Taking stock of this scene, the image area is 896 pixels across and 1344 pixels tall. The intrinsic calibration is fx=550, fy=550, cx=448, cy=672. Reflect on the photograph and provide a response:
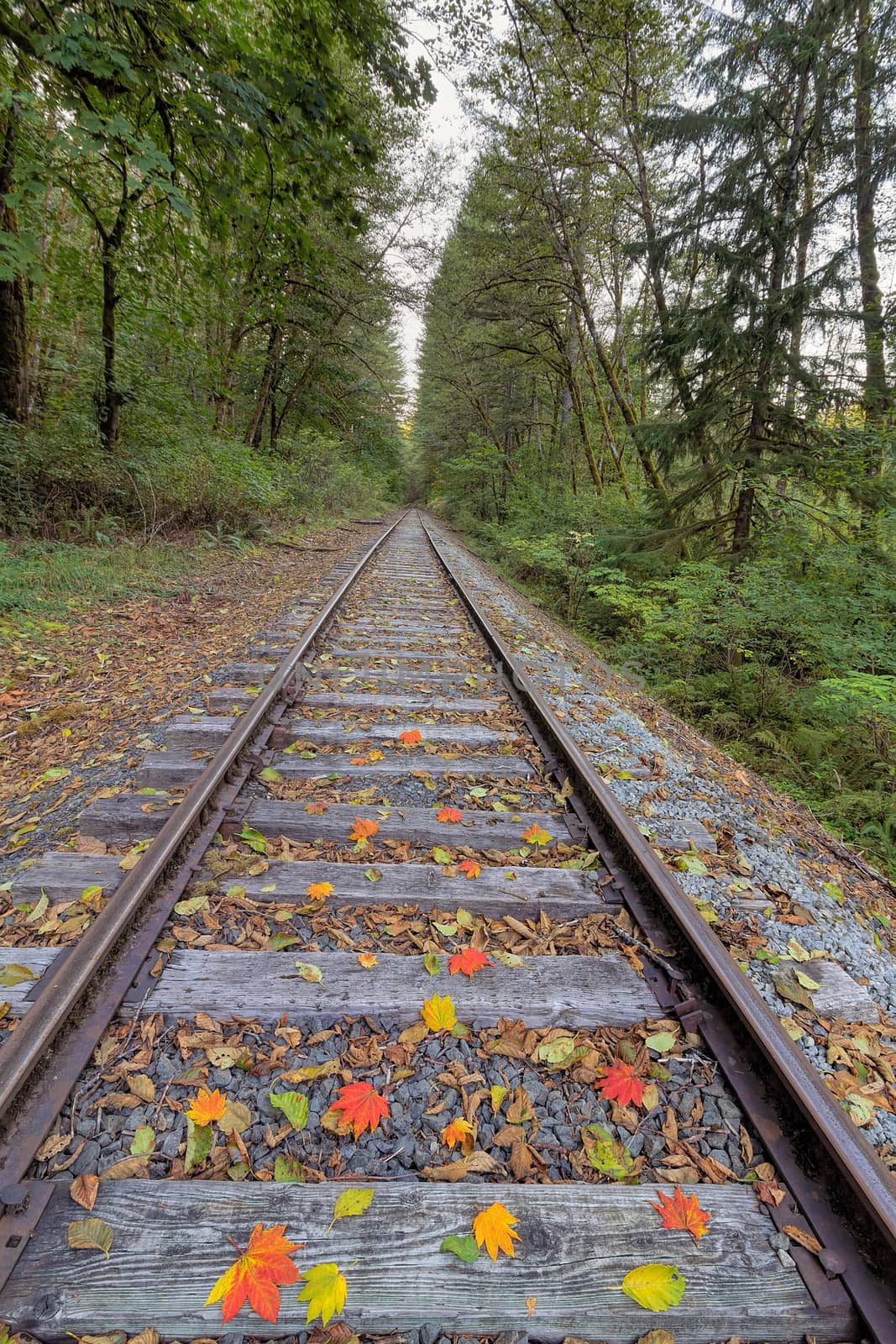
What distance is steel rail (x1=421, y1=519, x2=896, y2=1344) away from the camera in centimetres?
119

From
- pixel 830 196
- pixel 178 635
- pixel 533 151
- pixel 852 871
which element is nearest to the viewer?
pixel 852 871

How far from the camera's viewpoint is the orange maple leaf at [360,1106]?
142 cm

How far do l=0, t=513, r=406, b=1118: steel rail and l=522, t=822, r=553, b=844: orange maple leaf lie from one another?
1490 millimetres

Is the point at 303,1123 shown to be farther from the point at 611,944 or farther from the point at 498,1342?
the point at 611,944

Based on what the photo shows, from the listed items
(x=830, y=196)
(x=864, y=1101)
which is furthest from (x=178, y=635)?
(x=830, y=196)

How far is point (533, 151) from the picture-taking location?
9.63m

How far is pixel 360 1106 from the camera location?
1443 millimetres

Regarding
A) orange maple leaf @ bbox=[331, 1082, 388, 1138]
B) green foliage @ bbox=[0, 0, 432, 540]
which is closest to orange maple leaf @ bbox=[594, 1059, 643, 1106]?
orange maple leaf @ bbox=[331, 1082, 388, 1138]

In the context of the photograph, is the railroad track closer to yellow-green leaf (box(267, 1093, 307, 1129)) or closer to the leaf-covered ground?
yellow-green leaf (box(267, 1093, 307, 1129))

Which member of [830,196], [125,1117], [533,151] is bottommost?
[125,1117]

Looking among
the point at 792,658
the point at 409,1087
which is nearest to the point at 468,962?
the point at 409,1087

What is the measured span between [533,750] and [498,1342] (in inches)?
101

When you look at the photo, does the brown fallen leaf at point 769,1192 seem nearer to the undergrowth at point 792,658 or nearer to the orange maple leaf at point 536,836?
the orange maple leaf at point 536,836

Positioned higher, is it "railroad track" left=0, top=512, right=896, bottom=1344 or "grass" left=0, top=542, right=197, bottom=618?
"grass" left=0, top=542, right=197, bottom=618
